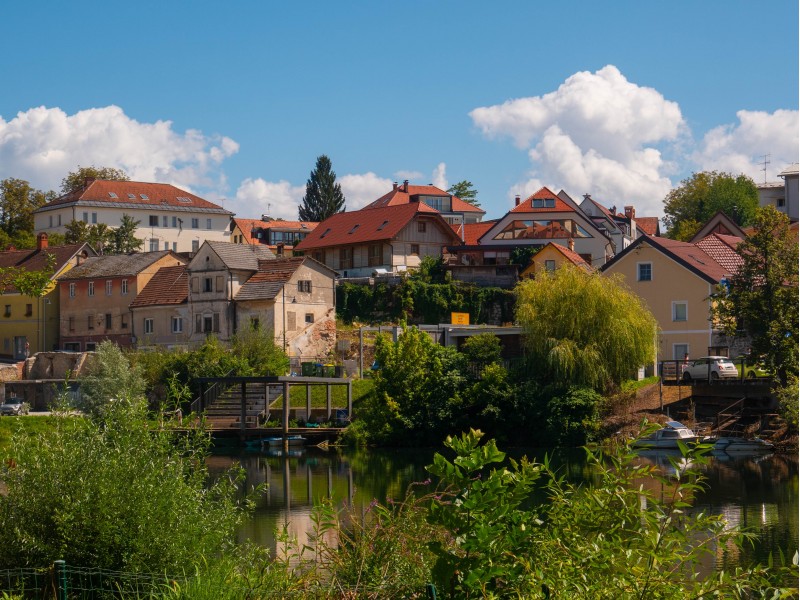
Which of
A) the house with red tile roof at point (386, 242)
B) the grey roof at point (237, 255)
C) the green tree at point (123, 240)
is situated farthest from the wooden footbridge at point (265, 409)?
the green tree at point (123, 240)

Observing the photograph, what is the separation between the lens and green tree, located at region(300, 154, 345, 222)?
135 metres

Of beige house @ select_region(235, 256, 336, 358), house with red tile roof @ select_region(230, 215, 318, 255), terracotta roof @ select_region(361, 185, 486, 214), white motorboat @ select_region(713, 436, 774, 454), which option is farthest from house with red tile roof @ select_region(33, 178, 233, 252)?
white motorboat @ select_region(713, 436, 774, 454)

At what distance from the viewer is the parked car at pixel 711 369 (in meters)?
54.4

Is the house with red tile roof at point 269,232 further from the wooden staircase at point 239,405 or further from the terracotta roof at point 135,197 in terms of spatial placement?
the wooden staircase at point 239,405

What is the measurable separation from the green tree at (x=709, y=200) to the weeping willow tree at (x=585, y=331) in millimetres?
53706

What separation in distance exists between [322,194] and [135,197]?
1113 inches

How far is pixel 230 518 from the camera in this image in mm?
14898

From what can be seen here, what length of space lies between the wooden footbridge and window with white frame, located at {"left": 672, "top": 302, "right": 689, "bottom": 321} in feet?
62.4

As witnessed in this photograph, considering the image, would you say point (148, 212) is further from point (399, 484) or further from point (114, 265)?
point (399, 484)

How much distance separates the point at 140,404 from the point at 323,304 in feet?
190

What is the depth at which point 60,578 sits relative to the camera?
12984 mm

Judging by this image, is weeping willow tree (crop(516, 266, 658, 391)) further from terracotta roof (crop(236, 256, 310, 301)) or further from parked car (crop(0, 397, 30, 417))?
parked car (crop(0, 397, 30, 417))

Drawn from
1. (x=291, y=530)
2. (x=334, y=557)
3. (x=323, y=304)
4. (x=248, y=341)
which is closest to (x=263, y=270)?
(x=323, y=304)

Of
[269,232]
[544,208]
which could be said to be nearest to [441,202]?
[269,232]
